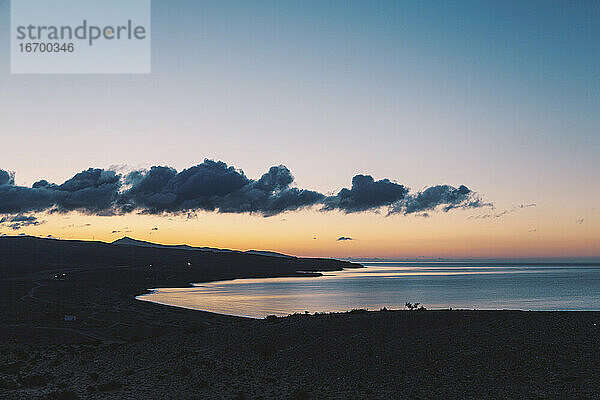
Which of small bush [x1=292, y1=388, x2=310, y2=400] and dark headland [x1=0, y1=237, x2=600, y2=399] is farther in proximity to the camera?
dark headland [x1=0, y1=237, x2=600, y2=399]

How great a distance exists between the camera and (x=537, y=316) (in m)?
33.4

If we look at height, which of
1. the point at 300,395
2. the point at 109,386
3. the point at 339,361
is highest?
the point at 339,361

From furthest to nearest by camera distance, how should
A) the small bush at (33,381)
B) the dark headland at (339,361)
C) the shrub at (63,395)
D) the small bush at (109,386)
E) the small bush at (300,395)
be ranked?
the small bush at (33,381) → the small bush at (109,386) → the shrub at (63,395) → the dark headland at (339,361) → the small bush at (300,395)

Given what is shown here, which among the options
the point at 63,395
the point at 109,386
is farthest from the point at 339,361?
the point at 63,395

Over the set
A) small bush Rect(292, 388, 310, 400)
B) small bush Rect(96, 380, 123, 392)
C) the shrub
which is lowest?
small bush Rect(96, 380, 123, 392)

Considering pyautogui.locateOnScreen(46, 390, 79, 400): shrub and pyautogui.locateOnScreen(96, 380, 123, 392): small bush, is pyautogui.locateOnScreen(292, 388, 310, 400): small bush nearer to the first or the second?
pyautogui.locateOnScreen(96, 380, 123, 392): small bush

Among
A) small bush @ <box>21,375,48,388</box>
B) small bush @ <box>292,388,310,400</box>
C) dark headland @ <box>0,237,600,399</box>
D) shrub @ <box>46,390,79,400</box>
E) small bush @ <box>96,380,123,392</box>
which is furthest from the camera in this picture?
small bush @ <box>21,375,48,388</box>

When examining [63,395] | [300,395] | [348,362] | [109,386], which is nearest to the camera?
[300,395]

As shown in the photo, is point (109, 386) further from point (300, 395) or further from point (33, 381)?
point (300, 395)

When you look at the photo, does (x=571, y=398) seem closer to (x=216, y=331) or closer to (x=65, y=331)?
(x=216, y=331)

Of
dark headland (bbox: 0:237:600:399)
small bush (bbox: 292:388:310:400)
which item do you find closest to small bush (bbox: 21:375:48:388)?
dark headland (bbox: 0:237:600:399)

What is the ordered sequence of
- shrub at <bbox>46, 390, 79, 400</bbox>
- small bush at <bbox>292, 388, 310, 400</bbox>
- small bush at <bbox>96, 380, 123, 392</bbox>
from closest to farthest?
small bush at <bbox>292, 388, 310, 400</bbox> < shrub at <bbox>46, 390, 79, 400</bbox> < small bush at <bbox>96, 380, 123, 392</bbox>

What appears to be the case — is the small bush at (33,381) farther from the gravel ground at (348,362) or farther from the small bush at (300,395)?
the small bush at (300,395)

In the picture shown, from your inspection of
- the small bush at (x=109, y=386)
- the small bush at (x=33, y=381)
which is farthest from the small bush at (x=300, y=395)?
the small bush at (x=33, y=381)
